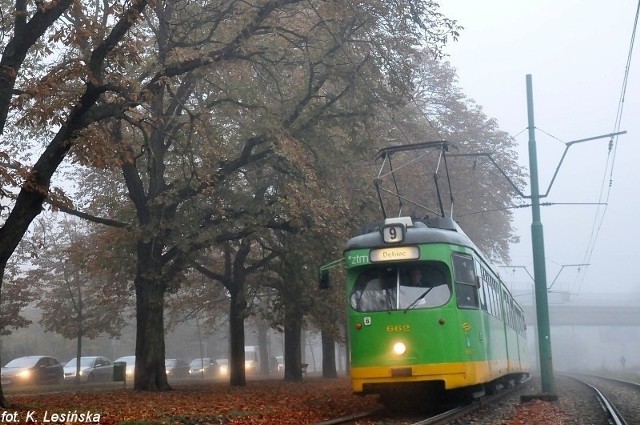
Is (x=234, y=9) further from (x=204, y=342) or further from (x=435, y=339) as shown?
(x=204, y=342)

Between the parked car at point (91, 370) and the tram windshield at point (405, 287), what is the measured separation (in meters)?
27.6

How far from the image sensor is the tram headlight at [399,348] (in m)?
14.4

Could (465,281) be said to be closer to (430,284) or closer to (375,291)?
(430,284)

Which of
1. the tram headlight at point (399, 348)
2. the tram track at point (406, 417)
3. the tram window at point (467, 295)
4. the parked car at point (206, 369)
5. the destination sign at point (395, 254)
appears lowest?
the parked car at point (206, 369)

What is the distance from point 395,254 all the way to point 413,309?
105 centimetres

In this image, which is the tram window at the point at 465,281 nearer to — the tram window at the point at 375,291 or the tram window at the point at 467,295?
the tram window at the point at 467,295

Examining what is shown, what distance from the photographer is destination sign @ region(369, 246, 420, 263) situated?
578 inches

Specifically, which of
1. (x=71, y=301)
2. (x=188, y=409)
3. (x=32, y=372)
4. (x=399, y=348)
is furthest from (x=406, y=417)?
(x=71, y=301)

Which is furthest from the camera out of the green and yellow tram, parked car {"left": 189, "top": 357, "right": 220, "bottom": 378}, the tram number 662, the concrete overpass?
the concrete overpass

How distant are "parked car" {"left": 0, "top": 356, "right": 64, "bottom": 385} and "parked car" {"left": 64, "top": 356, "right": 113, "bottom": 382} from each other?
201cm

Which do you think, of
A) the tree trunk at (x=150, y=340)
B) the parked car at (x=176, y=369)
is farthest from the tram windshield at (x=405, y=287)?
the parked car at (x=176, y=369)

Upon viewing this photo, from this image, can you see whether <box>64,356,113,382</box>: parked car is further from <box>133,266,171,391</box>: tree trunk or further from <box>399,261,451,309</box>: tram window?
<box>399,261,451,309</box>: tram window

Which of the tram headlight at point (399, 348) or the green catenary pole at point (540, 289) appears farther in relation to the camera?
the green catenary pole at point (540, 289)

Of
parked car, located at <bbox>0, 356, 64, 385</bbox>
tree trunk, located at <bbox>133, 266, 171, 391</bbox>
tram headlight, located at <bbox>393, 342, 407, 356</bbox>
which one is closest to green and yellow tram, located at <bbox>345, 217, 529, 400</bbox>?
tram headlight, located at <bbox>393, 342, 407, 356</bbox>
